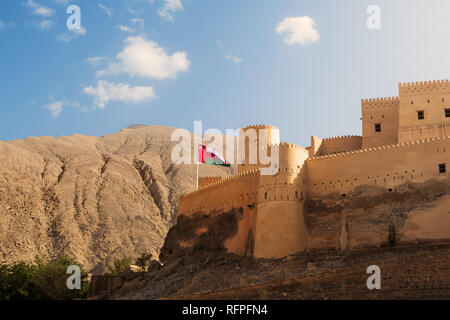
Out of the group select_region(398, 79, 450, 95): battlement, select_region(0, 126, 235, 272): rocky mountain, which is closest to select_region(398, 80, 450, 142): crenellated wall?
select_region(398, 79, 450, 95): battlement

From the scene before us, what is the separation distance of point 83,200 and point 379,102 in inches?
1339

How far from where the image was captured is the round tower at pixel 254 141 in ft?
102

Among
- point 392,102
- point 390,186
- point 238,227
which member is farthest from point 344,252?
point 392,102

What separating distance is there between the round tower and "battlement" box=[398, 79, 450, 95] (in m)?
6.84

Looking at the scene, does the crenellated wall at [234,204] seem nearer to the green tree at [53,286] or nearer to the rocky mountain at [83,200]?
the green tree at [53,286]

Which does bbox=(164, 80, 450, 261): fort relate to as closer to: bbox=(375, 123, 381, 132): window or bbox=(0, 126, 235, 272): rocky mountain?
bbox=(375, 123, 381, 132): window

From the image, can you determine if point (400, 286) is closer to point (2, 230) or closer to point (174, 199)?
point (2, 230)

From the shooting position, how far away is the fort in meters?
22.7

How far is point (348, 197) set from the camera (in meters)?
24.6

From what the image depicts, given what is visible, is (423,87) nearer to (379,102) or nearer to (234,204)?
(379,102)

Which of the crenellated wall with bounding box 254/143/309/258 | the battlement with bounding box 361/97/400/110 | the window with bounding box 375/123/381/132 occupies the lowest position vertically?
the crenellated wall with bounding box 254/143/309/258

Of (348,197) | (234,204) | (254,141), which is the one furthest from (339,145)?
(348,197)
